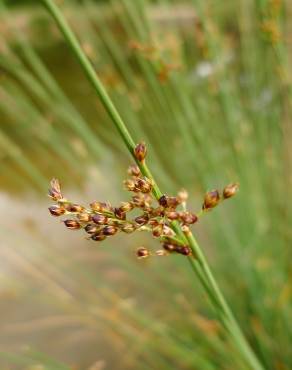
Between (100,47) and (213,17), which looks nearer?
(213,17)

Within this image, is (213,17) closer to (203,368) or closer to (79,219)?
(203,368)

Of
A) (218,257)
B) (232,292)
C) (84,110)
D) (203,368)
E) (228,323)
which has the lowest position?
(228,323)

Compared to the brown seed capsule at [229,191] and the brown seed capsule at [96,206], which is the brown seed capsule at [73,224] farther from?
the brown seed capsule at [229,191]

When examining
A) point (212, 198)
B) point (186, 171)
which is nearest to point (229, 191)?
point (212, 198)

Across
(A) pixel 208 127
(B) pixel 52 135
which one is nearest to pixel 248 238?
(A) pixel 208 127

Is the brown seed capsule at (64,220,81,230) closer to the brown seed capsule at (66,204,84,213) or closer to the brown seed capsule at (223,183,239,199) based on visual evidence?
the brown seed capsule at (66,204,84,213)

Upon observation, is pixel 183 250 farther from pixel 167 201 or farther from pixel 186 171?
pixel 186 171
